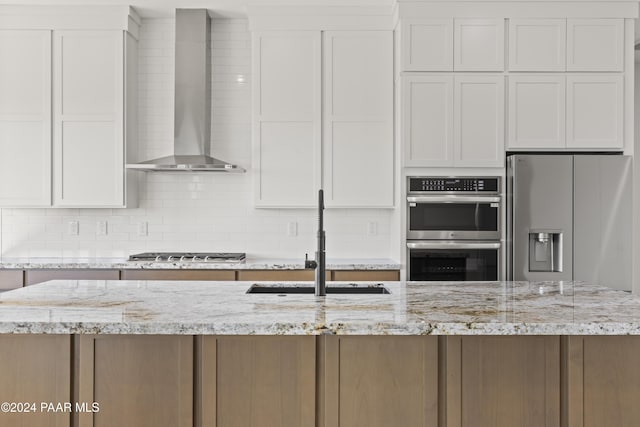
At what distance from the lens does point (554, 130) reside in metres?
3.79

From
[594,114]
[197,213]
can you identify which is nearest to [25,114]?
[197,213]

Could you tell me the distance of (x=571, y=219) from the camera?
3691 mm

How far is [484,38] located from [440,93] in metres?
0.53

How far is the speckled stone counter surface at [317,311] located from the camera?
1534mm

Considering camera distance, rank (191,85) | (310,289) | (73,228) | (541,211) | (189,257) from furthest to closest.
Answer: (73,228) < (191,85) < (189,257) < (541,211) < (310,289)

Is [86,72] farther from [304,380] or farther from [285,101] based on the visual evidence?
[304,380]

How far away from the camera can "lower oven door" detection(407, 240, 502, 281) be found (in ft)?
12.3

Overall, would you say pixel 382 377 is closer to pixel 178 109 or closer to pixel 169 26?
pixel 178 109

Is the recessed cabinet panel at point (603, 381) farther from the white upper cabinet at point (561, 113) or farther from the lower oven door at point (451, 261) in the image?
the white upper cabinet at point (561, 113)

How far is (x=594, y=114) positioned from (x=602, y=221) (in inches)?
31.7

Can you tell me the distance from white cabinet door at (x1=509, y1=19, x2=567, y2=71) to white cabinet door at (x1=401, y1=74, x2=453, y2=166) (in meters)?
0.54

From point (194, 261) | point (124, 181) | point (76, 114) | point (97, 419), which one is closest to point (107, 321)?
point (97, 419)

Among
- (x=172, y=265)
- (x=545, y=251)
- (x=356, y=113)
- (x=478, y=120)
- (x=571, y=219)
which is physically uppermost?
(x=356, y=113)

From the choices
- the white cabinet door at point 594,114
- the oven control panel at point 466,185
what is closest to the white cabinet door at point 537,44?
the white cabinet door at point 594,114
